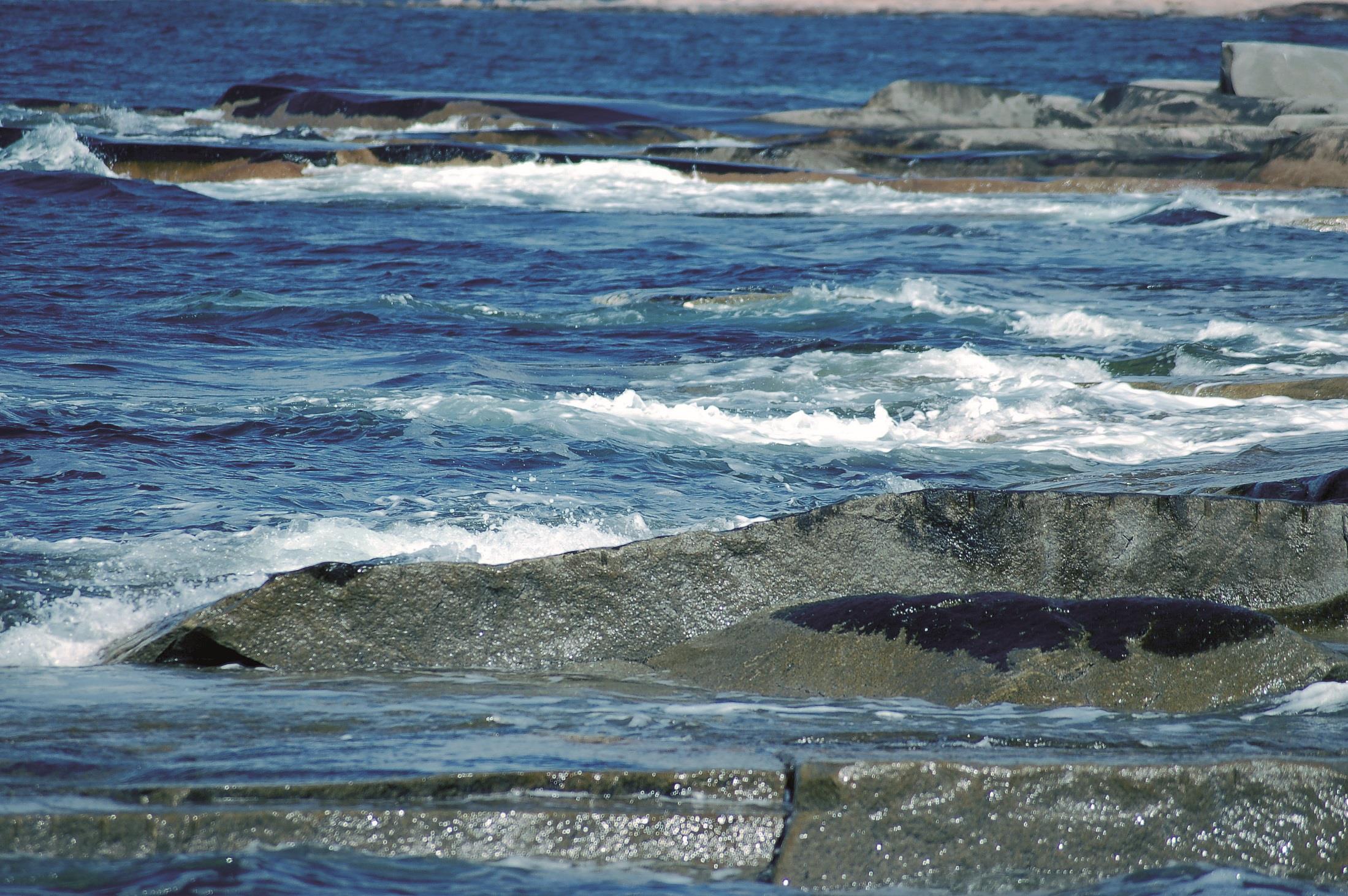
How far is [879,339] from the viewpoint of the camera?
32.3ft

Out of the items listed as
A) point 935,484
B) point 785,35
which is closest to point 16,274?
point 935,484

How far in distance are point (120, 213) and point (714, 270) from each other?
7.08 metres

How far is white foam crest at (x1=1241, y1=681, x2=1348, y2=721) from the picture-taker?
3168 millimetres

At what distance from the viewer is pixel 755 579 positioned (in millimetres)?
4000

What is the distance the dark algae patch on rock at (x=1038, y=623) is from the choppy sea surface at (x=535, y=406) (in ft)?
0.89

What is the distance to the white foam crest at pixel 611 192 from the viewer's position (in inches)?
666

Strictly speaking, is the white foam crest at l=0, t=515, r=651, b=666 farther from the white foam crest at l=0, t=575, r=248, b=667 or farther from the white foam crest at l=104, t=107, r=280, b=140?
the white foam crest at l=104, t=107, r=280, b=140

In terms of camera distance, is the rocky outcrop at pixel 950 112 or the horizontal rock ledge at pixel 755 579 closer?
the horizontal rock ledge at pixel 755 579

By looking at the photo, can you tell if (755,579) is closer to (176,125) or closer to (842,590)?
(842,590)

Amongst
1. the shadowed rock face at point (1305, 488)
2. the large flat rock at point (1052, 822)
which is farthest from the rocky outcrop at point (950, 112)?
the large flat rock at point (1052, 822)

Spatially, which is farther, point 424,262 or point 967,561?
point 424,262

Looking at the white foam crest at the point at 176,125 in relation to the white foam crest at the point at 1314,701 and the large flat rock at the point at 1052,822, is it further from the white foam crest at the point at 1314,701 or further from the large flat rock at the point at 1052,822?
the large flat rock at the point at 1052,822

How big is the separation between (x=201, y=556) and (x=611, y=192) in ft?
45.5

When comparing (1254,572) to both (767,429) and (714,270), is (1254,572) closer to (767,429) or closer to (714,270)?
(767,429)
